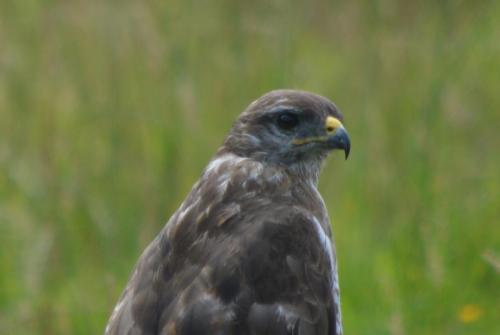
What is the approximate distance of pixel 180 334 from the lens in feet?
16.6

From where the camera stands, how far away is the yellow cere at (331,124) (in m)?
5.82

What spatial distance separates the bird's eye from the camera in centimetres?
582

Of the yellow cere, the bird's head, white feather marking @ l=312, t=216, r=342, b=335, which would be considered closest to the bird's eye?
the bird's head

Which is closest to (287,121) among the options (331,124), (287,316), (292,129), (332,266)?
(292,129)

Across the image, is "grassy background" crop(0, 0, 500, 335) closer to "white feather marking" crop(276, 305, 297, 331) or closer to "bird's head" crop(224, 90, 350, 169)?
"bird's head" crop(224, 90, 350, 169)

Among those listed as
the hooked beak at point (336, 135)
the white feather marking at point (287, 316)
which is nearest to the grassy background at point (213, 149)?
the hooked beak at point (336, 135)

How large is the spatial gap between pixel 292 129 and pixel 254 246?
2.18 feet

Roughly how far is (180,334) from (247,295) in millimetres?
297

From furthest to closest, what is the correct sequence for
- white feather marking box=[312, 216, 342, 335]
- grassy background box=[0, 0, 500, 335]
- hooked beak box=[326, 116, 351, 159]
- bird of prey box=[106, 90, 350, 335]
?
grassy background box=[0, 0, 500, 335]
hooked beak box=[326, 116, 351, 159]
white feather marking box=[312, 216, 342, 335]
bird of prey box=[106, 90, 350, 335]

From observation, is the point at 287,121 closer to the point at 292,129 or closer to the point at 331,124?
the point at 292,129

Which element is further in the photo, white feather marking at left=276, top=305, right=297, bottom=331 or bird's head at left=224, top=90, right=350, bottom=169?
bird's head at left=224, top=90, right=350, bottom=169

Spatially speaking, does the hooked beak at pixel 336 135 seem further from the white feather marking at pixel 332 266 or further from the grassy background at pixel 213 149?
the grassy background at pixel 213 149

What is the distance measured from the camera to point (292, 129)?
5.84 metres

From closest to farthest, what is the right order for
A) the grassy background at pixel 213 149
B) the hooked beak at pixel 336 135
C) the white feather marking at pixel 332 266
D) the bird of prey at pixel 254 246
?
the bird of prey at pixel 254 246, the white feather marking at pixel 332 266, the hooked beak at pixel 336 135, the grassy background at pixel 213 149
